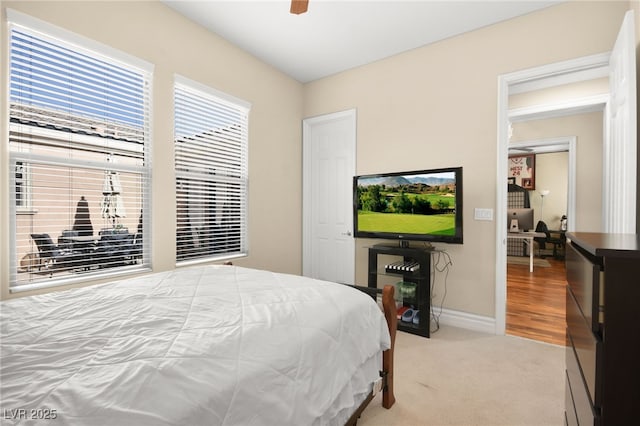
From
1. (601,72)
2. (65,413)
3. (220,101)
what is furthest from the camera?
(220,101)

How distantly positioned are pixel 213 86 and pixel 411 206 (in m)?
2.37

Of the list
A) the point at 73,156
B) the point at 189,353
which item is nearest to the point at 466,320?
the point at 189,353

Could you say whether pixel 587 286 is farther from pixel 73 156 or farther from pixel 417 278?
pixel 73 156

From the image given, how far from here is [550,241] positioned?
6.77 metres

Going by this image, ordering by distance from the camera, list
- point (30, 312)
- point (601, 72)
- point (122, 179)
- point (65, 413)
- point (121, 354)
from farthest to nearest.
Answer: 1. point (601, 72)
2. point (122, 179)
3. point (30, 312)
4. point (121, 354)
5. point (65, 413)

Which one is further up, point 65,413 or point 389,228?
point 389,228

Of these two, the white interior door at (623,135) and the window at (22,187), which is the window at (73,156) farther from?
the white interior door at (623,135)

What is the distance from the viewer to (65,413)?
663mm

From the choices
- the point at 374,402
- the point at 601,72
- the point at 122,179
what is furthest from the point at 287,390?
the point at 601,72

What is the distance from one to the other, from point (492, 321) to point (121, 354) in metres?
3.11

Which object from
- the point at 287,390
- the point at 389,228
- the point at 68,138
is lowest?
the point at 287,390

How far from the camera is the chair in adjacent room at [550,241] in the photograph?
675cm

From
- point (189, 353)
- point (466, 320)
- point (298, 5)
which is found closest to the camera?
point (189, 353)

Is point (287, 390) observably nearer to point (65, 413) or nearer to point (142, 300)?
point (65, 413)
